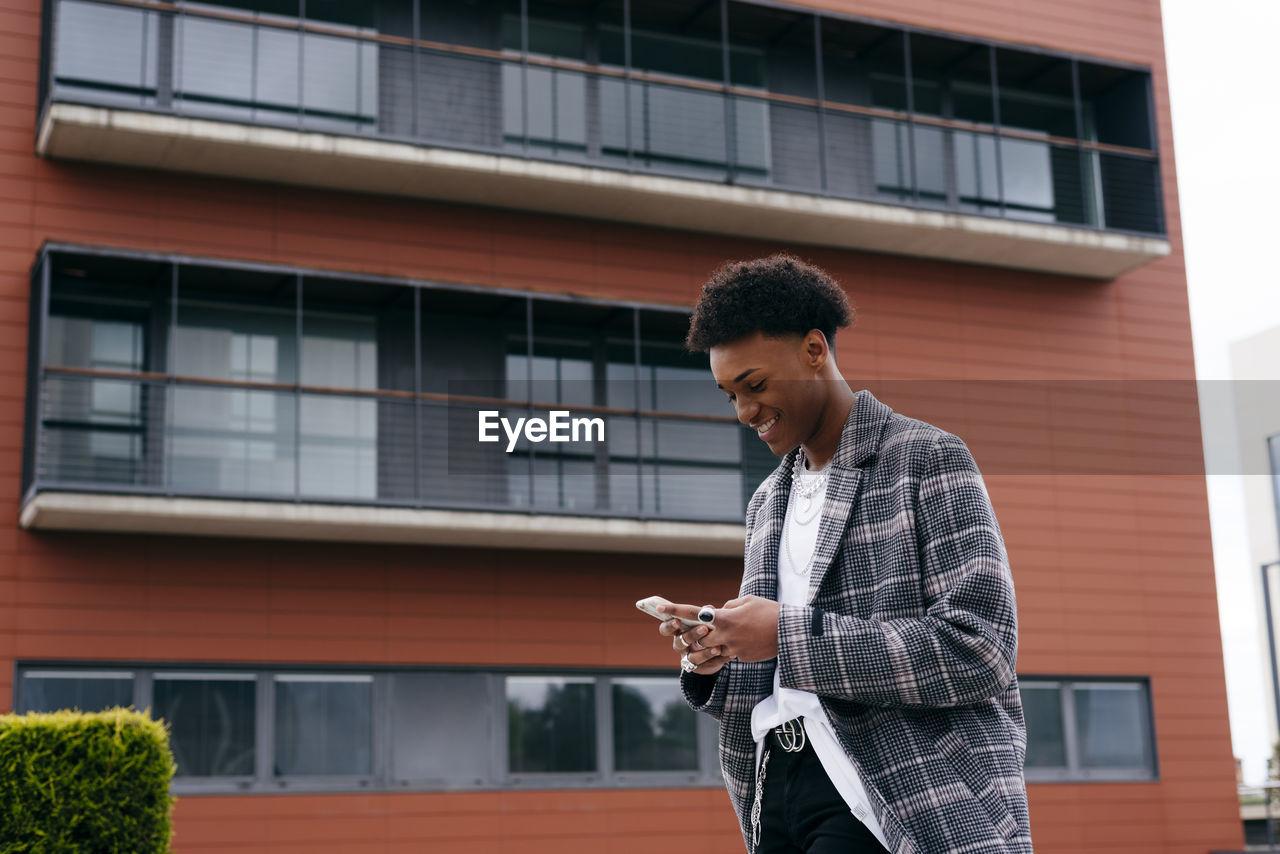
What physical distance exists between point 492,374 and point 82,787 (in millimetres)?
6694

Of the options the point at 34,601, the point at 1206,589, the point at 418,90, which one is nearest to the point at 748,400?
the point at 34,601

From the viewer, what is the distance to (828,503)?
2658 mm

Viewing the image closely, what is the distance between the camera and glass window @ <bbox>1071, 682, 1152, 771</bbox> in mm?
16422

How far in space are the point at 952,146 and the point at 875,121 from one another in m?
0.98

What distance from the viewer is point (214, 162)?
1374 cm

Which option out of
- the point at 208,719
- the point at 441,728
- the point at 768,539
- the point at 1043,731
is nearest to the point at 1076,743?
Answer: the point at 1043,731

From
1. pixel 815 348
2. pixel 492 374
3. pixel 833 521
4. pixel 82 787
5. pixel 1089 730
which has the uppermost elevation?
pixel 492 374

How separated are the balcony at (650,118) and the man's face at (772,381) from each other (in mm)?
11509

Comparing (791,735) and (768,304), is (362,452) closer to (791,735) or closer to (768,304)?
(768,304)

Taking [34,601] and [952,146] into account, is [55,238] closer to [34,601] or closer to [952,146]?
[34,601]

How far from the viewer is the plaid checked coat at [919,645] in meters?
2.36

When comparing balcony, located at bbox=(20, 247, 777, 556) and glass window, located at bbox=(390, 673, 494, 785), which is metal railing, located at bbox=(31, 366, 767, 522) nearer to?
balcony, located at bbox=(20, 247, 777, 556)

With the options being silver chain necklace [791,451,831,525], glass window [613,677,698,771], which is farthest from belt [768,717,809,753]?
glass window [613,677,698,771]

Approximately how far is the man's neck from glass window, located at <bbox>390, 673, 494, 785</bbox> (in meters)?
11.6
